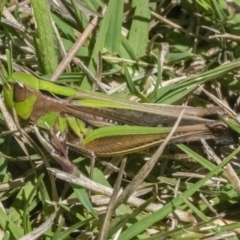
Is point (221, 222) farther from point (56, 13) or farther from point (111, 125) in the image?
point (56, 13)

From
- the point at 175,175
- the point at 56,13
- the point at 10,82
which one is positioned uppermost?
the point at 56,13

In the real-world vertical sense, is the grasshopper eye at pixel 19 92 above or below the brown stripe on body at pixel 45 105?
above

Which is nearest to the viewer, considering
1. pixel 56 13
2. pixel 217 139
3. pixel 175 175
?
pixel 217 139

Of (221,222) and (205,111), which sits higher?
(205,111)

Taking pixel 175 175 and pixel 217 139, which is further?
pixel 175 175

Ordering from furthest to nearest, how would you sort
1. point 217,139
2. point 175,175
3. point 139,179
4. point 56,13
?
point 56,13
point 175,175
point 217,139
point 139,179

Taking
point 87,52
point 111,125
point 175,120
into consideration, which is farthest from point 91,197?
point 87,52

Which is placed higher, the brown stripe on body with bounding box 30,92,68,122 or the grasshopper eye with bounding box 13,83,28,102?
the grasshopper eye with bounding box 13,83,28,102

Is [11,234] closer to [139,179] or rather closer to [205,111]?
[139,179]
